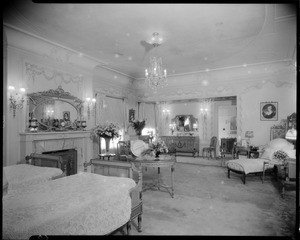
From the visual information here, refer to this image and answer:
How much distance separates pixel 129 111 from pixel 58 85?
4.52 metres

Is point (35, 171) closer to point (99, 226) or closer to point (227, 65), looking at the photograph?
point (99, 226)

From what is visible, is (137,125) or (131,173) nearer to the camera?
(131,173)

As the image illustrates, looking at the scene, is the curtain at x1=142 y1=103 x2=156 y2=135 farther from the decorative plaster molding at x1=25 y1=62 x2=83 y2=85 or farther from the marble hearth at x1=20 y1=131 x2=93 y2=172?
the decorative plaster molding at x1=25 y1=62 x2=83 y2=85

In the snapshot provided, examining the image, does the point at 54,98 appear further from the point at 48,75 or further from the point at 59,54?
the point at 59,54

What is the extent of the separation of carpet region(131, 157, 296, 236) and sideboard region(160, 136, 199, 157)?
492 centimetres

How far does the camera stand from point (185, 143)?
11719mm

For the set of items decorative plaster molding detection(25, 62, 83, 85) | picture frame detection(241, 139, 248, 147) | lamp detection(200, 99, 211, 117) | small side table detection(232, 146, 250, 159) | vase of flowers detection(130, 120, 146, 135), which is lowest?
small side table detection(232, 146, 250, 159)

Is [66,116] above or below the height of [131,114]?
below

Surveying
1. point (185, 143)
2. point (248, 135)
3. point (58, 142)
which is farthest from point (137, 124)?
point (248, 135)

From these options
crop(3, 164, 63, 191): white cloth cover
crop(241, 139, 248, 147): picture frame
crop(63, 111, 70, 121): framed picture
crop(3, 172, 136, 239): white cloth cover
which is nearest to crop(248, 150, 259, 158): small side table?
crop(241, 139, 248, 147): picture frame

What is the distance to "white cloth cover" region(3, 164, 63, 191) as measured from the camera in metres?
3.37

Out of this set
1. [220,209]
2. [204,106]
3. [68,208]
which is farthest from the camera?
[204,106]

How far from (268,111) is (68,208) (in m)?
8.34

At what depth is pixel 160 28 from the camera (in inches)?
191
